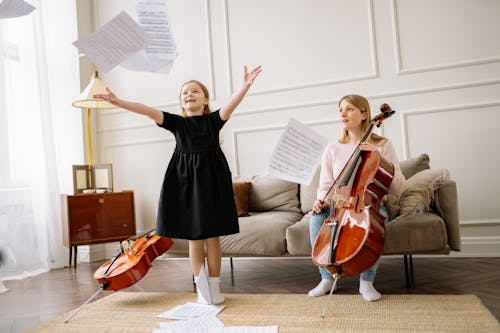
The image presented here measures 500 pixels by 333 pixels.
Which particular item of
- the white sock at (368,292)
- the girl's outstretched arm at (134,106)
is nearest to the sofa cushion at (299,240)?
the white sock at (368,292)

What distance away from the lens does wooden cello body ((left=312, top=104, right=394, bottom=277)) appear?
1.59 meters

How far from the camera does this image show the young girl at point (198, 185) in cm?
199

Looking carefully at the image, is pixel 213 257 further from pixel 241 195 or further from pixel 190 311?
pixel 241 195

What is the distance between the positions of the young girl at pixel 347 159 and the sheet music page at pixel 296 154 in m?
0.16

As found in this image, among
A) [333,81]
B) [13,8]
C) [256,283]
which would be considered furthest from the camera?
[333,81]

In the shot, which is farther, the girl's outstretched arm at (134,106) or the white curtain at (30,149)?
the white curtain at (30,149)

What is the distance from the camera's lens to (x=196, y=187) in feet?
6.56

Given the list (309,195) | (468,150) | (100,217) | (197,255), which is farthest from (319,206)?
(100,217)

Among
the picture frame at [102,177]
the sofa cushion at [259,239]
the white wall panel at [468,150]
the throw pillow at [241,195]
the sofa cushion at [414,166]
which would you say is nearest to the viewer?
the sofa cushion at [259,239]

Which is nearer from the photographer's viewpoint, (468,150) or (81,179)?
(468,150)

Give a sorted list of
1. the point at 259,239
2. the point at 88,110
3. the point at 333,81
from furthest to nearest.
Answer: the point at 88,110, the point at 333,81, the point at 259,239

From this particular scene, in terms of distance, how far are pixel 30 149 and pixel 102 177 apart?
0.59 metres

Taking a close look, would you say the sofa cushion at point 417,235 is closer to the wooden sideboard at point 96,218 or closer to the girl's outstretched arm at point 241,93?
the girl's outstretched arm at point 241,93

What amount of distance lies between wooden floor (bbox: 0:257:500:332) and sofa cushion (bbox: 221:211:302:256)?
20 cm
